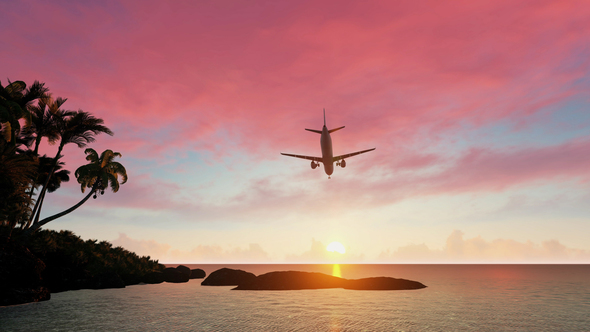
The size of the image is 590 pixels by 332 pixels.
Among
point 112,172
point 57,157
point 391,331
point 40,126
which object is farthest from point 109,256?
point 391,331

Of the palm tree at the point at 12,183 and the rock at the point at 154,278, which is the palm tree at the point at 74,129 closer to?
the palm tree at the point at 12,183

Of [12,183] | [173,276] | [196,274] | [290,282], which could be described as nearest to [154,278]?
[173,276]

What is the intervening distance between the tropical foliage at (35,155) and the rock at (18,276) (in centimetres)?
336

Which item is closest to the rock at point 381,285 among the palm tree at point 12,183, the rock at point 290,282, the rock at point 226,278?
the rock at point 290,282

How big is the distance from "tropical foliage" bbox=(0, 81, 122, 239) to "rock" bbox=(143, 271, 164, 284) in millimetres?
20448

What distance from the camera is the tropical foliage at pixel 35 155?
32.5 m

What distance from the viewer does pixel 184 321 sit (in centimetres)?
2486

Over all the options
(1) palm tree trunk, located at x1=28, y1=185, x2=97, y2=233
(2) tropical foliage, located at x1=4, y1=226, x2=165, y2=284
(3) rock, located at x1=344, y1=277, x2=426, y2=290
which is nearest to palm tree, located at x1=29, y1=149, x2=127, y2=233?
(1) palm tree trunk, located at x1=28, y1=185, x2=97, y2=233

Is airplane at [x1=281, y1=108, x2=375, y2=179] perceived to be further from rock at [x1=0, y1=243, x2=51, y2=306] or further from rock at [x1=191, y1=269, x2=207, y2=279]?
rock at [x1=191, y1=269, x2=207, y2=279]

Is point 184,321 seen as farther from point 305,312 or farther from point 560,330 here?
point 560,330

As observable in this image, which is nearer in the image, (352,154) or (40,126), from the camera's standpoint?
(40,126)

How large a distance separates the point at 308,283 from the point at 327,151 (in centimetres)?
2001

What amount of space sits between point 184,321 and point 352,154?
108ft

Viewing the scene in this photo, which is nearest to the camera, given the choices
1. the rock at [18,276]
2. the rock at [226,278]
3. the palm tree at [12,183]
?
the rock at [18,276]
